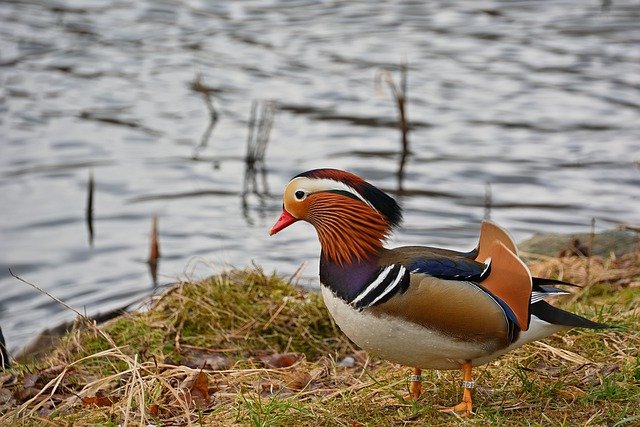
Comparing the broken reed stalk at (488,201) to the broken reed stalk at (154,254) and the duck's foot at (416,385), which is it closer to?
the broken reed stalk at (154,254)

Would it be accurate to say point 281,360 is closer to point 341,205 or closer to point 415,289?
point 341,205

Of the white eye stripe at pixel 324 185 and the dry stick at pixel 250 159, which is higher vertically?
the white eye stripe at pixel 324 185

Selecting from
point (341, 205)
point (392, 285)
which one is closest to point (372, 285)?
point (392, 285)

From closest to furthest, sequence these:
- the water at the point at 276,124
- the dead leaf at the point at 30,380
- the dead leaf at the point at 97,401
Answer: the dead leaf at the point at 97,401, the dead leaf at the point at 30,380, the water at the point at 276,124

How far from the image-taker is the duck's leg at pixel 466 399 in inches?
169

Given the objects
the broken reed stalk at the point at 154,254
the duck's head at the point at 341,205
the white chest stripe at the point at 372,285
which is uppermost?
the duck's head at the point at 341,205

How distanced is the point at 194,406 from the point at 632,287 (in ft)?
10.4

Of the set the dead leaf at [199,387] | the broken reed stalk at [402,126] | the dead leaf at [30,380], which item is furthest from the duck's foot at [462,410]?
the broken reed stalk at [402,126]

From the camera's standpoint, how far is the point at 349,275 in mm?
4297

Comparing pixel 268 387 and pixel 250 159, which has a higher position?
pixel 268 387

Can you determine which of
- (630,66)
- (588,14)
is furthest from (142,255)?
(588,14)

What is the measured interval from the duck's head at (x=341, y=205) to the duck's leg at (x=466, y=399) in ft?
1.99

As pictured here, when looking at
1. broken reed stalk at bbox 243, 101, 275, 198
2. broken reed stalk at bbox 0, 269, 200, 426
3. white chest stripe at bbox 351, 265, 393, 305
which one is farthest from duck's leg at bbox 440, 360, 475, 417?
broken reed stalk at bbox 243, 101, 275, 198

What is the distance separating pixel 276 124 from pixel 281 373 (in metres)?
7.47
